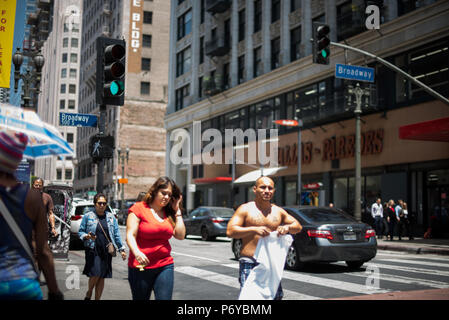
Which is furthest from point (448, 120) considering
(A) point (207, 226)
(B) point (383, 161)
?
(A) point (207, 226)

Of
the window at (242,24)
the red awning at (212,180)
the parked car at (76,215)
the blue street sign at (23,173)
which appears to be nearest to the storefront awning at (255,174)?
the red awning at (212,180)

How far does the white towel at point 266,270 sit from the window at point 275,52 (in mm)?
32095

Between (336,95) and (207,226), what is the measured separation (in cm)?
1224

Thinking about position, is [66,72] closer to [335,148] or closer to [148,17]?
[148,17]

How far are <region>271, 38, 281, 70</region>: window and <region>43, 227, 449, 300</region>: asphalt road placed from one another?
2388 centimetres

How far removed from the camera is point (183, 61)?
169ft

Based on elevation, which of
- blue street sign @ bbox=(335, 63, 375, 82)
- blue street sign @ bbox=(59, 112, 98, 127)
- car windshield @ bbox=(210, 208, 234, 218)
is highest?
blue street sign @ bbox=(335, 63, 375, 82)

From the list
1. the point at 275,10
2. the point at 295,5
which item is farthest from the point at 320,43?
the point at 275,10

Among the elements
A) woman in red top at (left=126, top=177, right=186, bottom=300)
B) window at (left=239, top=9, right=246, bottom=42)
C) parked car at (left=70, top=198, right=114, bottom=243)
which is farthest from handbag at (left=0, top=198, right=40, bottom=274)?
window at (left=239, top=9, right=246, bottom=42)

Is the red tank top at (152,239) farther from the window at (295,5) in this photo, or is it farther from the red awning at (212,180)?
the red awning at (212,180)

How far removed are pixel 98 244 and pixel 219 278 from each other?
4.00 meters

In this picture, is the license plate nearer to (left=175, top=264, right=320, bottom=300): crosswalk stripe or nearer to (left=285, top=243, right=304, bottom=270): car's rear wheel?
(left=285, top=243, right=304, bottom=270): car's rear wheel

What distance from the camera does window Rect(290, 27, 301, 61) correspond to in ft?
114

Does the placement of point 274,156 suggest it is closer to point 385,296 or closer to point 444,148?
point 444,148
